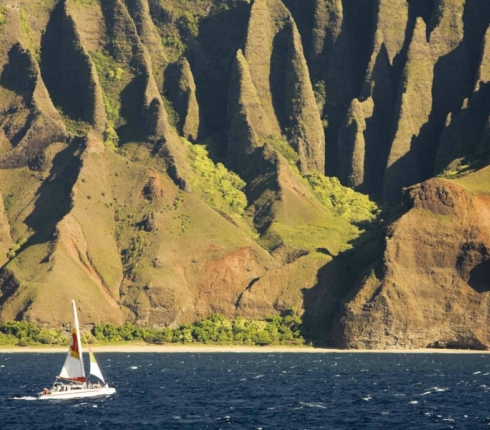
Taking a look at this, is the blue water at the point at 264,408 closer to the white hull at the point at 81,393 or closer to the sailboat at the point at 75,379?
the white hull at the point at 81,393

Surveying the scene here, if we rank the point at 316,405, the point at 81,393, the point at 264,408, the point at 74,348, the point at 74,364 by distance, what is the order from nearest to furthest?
the point at 264,408 → the point at 316,405 → the point at 81,393 → the point at 74,364 → the point at 74,348

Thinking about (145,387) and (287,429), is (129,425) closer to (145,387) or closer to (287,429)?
(287,429)

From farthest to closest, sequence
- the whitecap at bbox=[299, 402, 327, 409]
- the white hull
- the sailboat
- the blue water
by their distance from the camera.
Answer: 1. the sailboat
2. the white hull
3. the whitecap at bbox=[299, 402, 327, 409]
4. the blue water

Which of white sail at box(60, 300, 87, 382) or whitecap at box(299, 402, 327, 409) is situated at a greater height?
white sail at box(60, 300, 87, 382)

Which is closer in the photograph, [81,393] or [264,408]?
[264,408]

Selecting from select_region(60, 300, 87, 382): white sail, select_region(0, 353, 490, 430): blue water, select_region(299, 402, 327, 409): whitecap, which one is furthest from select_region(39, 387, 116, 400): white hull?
select_region(299, 402, 327, 409): whitecap

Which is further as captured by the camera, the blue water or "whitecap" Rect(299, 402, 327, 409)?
"whitecap" Rect(299, 402, 327, 409)

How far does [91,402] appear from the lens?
18088 cm

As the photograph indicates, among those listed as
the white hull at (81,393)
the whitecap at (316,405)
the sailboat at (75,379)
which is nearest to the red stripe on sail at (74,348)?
the sailboat at (75,379)

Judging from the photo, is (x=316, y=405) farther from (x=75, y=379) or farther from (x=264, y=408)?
Result: (x=75, y=379)

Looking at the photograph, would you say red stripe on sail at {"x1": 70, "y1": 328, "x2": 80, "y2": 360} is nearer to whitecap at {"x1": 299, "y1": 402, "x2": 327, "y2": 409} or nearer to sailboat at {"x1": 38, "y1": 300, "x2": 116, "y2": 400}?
sailboat at {"x1": 38, "y1": 300, "x2": 116, "y2": 400}

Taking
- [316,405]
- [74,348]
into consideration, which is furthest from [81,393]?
[316,405]

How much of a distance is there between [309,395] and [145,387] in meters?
22.7

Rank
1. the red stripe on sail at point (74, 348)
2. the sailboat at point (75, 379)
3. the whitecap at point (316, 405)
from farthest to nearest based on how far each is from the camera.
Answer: the red stripe on sail at point (74, 348) < the sailboat at point (75, 379) < the whitecap at point (316, 405)
